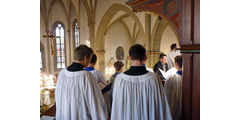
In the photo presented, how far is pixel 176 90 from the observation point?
2545 mm

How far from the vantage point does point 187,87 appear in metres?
1.71

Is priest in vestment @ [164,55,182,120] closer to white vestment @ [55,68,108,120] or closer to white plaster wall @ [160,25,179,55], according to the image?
white vestment @ [55,68,108,120]

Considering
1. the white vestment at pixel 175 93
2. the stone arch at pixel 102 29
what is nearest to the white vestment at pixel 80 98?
the white vestment at pixel 175 93

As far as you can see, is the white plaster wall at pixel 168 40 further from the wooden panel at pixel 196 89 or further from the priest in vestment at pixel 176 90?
the wooden panel at pixel 196 89

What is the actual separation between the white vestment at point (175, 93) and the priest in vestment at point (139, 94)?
2.78 ft

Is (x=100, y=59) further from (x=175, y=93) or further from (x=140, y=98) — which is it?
(x=140, y=98)

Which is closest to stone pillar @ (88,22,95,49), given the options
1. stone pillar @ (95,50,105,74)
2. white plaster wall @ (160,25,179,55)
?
stone pillar @ (95,50,105,74)

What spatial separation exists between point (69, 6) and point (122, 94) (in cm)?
1599

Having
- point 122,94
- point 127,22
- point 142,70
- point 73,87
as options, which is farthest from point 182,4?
point 127,22

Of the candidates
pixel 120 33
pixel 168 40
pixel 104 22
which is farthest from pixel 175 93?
pixel 120 33

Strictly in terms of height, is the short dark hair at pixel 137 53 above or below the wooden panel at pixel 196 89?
above

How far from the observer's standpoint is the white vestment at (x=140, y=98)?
5.63 feet

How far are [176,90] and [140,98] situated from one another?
3.59 feet

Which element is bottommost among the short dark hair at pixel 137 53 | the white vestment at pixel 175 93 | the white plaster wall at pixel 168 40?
the white vestment at pixel 175 93
